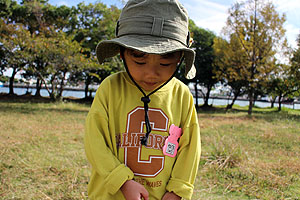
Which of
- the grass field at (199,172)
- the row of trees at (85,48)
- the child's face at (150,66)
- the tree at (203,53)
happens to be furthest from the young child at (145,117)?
the tree at (203,53)

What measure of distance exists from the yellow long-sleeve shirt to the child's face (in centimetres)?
10

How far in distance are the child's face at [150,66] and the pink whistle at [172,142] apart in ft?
0.88

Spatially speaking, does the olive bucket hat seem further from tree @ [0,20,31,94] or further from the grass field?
tree @ [0,20,31,94]

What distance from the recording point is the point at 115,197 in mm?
1230

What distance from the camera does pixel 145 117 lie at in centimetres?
126

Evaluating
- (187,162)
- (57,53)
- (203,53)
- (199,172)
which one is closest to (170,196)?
(187,162)

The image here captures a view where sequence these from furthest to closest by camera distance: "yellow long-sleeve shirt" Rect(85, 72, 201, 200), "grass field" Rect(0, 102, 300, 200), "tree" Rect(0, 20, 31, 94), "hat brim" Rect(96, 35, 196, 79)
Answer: "tree" Rect(0, 20, 31, 94) < "grass field" Rect(0, 102, 300, 200) < "yellow long-sleeve shirt" Rect(85, 72, 201, 200) < "hat brim" Rect(96, 35, 196, 79)

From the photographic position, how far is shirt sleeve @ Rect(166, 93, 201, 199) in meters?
1.25

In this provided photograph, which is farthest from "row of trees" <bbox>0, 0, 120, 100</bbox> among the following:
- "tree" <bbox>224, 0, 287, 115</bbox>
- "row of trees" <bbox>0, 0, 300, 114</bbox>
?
"tree" <bbox>224, 0, 287, 115</bbox>

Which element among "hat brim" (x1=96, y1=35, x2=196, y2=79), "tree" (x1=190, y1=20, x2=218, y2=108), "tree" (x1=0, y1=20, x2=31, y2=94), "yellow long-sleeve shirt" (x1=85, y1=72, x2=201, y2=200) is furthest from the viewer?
"tree" (x1=190, y1=20, x2=218, y2=108)

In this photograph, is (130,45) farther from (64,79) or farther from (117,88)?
(64,79)

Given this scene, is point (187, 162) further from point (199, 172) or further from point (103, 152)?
point (199, 172)

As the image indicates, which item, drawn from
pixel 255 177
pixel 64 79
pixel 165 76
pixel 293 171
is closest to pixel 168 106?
pixel 165 76

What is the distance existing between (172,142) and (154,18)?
2.09 ft
